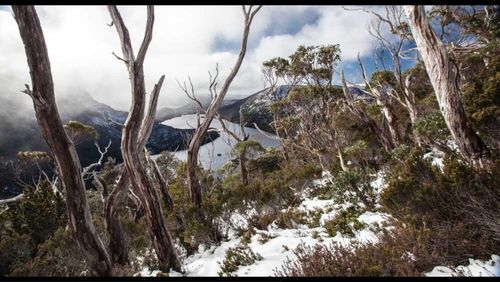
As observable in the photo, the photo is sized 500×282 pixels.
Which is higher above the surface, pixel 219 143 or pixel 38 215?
pixel 219 143

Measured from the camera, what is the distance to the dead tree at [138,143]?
208 inches

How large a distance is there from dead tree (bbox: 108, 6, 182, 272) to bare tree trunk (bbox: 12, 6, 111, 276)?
3.17 ft

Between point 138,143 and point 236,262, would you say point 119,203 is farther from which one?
point 236,262

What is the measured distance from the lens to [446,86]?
4707mm

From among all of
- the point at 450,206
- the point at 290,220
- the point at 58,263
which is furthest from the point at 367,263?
→ the point at 58,263

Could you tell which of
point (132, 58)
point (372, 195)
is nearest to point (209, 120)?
point (132, 58)

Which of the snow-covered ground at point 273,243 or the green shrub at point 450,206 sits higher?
the green shrub at point 450,206

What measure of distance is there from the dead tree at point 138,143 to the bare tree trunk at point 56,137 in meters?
0.97

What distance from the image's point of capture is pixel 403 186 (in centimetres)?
415

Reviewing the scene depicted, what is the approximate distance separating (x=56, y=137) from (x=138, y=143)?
57.3 inches

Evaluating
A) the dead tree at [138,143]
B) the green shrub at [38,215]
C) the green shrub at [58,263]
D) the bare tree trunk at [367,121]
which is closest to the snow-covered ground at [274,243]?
the dead tree at [138,143]

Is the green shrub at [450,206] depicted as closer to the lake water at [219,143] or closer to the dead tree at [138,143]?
the dead tree at [138,143]

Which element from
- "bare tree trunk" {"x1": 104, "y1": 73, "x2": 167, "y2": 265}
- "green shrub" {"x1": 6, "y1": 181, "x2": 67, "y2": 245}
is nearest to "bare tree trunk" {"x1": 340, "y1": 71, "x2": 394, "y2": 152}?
"bare tree trunk" {"x1": 104, "y1": 73, "x2": 167, "y2": 265}

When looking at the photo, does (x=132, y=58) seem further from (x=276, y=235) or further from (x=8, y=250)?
(x=8, y=250)
